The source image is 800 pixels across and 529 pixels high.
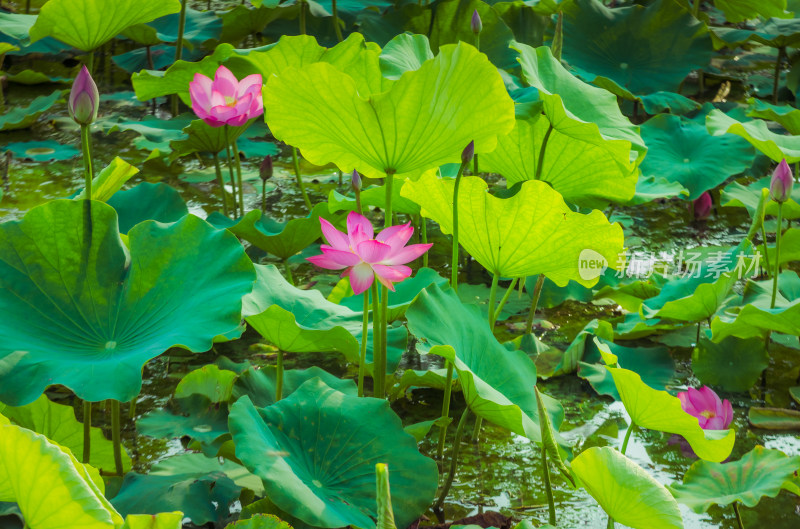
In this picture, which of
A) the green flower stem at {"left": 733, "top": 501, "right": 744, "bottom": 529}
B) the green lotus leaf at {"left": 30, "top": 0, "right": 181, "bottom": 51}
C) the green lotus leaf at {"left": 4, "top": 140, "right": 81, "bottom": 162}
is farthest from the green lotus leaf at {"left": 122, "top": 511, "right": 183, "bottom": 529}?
the green lotus leaf at {"left": 4, "top": 140, "right": 81, "bottom": 162}

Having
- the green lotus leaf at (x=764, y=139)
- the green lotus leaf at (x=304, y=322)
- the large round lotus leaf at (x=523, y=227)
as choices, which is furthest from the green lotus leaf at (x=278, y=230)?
the green lotus leaf at (x=764, y=139)

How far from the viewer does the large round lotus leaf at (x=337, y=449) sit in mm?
1079

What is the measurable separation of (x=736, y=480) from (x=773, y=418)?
43 cm

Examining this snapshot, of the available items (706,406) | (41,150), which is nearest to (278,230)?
(706,406)

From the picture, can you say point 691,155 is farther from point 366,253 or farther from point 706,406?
point 366,253

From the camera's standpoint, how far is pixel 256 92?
176 cm

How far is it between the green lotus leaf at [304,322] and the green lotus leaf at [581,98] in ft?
1.95

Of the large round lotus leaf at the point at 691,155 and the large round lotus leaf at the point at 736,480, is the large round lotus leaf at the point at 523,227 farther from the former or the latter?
the large round lotus leaf at the point at 691,155

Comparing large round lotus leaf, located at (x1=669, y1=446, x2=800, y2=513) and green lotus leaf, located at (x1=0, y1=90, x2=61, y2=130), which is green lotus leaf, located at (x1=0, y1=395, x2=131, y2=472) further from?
green lotus leaf, located at (x1=0, y1=90, x2=61, y2=130)

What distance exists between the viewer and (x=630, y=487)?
99cm

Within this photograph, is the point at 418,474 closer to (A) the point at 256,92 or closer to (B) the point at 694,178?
(A) the point at 256,92

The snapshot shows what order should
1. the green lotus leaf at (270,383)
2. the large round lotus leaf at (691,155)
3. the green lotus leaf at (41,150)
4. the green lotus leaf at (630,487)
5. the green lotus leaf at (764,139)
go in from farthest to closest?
the green lotus leaf at (41,150), the large round lotus leaf at (691,155), the green lotus leaf at (764,139), the green lotus leaf at (270,383), the green lotus leaf at (630,487)

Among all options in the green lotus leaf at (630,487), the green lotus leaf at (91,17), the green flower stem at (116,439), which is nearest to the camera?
the green lotus leaf at (630,487)

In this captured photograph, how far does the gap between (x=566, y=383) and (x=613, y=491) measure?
2.46ft
